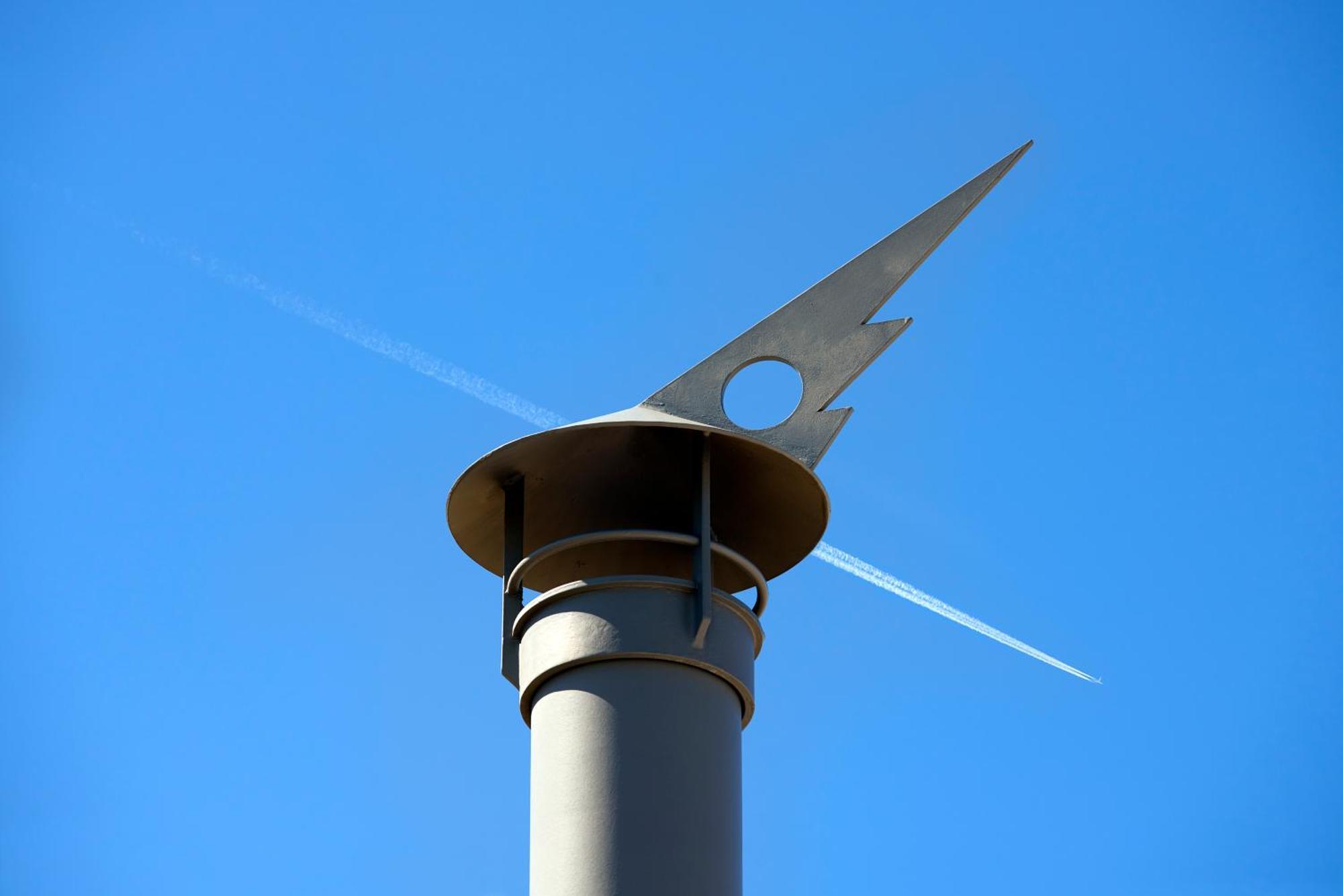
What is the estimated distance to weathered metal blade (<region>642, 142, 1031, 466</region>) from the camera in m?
11.9

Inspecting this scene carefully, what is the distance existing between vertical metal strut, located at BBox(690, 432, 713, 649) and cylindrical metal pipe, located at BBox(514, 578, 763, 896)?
0.22ft

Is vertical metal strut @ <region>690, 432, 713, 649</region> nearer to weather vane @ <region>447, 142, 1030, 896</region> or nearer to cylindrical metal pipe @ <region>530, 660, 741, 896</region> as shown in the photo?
weather vane @ <region>447, 142, 1030, 896</region>

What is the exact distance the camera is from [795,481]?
11.6 meters

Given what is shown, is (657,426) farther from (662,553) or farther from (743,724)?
(743,724)

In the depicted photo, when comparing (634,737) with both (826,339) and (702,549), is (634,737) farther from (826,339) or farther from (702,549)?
(826,339)

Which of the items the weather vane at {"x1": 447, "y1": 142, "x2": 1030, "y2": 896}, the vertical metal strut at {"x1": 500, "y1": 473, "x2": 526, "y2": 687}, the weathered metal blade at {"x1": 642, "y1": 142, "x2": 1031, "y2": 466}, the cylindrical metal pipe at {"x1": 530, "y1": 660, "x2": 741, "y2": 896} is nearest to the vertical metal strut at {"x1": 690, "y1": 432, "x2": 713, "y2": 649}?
the weather vane at {"x1": 447, "y1": 142, "x2": 1030, "y2": 896}

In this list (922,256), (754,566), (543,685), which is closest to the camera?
(543,685)

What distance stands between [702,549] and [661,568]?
2.06 ft

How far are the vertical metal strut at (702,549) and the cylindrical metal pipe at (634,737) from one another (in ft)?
0.22

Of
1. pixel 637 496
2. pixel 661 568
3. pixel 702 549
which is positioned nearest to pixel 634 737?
pixel 702 549

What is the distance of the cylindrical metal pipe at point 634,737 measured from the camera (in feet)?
33.2

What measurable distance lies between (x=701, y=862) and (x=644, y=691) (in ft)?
3.41

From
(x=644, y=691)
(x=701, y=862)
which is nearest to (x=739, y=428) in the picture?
(x=644, y=691)

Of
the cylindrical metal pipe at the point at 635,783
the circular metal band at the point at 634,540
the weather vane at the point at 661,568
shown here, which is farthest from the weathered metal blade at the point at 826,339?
the cylindrical metal pipe at the point at 635,783
